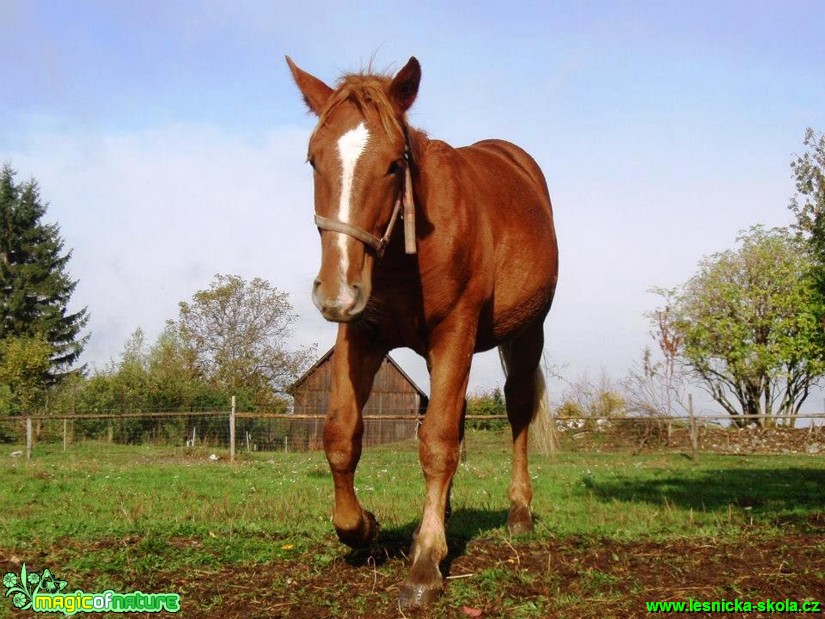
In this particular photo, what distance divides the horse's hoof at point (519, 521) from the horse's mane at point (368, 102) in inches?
126

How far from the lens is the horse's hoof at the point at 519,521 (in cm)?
551

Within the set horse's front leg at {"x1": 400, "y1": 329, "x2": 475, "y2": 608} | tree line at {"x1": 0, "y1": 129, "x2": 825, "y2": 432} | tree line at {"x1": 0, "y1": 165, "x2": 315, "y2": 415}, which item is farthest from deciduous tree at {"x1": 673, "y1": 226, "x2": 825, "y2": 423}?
horse's front leg at {"x1": 400, "y1": 329, "x2": 475, "y2": 608}

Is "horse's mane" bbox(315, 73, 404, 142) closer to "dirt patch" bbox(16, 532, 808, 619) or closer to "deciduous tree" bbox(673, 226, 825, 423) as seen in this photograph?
"dirt patch" bbox(16, 532, 808, 619)

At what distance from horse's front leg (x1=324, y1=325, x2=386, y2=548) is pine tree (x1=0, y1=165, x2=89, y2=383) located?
45601 mm

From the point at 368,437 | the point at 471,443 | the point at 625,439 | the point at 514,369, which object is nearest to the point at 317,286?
the point at 514,369

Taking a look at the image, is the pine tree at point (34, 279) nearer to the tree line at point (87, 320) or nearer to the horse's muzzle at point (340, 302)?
the tree line at point (87, 320)

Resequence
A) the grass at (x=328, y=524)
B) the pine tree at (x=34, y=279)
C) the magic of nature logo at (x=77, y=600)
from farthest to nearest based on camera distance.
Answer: the pine tree at (x=34, y=279)
the grass at (x=328, y=524)
the magic of nature logo at (x=77, y=600)

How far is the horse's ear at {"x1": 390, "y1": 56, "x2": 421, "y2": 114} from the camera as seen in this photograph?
3801 mm

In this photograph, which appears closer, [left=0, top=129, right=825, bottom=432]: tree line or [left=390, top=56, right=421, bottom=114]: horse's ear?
[left=390, top=56, right=421, bottom=114]: horse's ear

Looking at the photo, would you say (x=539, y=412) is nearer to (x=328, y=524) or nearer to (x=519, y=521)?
(x=519, y=521)

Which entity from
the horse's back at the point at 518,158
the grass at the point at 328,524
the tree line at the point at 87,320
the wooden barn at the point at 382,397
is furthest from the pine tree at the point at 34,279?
the horse's back at the point at 518,158

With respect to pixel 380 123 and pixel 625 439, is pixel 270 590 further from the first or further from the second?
pixel 625 439

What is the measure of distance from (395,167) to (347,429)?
1473 millimetres

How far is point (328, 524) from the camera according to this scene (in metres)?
6.21
